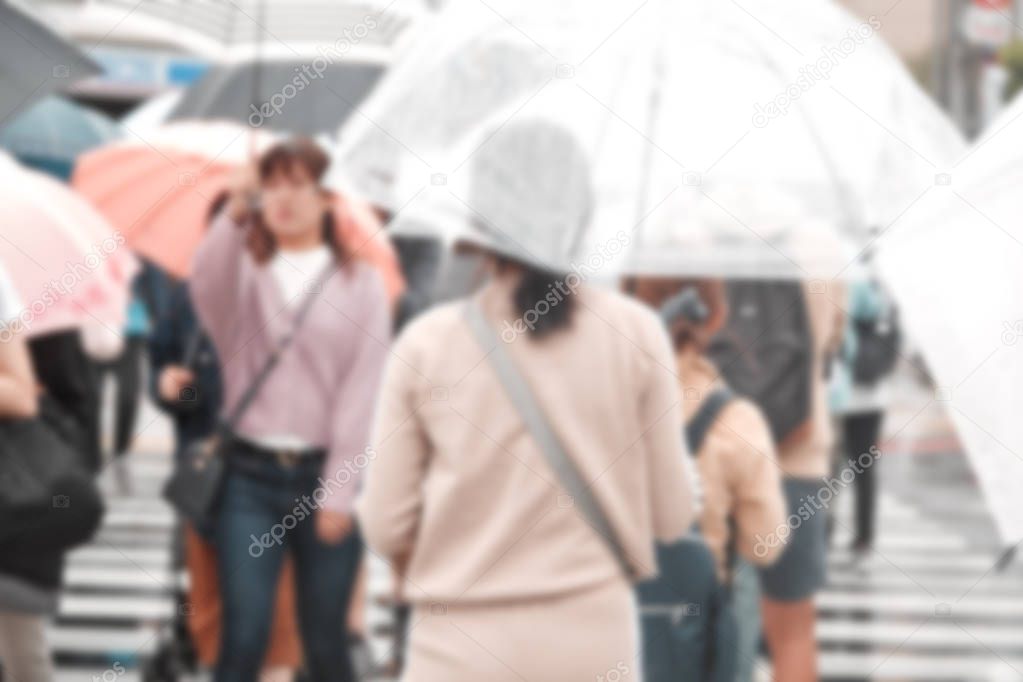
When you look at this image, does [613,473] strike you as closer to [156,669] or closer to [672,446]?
[672,446]

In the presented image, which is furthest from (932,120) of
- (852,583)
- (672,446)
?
(852,583)

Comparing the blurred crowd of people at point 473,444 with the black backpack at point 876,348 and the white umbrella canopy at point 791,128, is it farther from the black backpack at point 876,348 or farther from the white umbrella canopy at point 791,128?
the black backpack at point 876,348

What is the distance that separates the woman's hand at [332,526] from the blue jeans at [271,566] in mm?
22

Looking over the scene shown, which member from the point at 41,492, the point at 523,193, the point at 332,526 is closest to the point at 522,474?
the point at 523,193

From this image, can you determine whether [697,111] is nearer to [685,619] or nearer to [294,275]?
[685,619]

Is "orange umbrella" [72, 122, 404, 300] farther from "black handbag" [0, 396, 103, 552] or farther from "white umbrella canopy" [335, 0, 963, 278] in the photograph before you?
"black handbag" [0, 396, 103, 552]

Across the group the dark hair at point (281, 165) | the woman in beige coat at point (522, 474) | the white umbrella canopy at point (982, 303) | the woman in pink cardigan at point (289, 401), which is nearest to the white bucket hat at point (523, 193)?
the woman in beige coat at point (522, 474)

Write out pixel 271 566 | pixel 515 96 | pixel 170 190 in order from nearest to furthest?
pixel 515 96
pixel 271 566
pixel 170 190

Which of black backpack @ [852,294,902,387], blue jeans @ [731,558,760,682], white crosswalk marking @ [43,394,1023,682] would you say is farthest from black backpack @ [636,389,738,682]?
black backpack @ [852,294,902,387]

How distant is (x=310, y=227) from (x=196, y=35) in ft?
5.56

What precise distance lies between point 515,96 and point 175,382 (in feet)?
5.71

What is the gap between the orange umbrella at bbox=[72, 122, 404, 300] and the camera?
20.4ft

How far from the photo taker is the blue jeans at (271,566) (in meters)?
5.24

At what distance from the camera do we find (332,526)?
5285 millimetres
